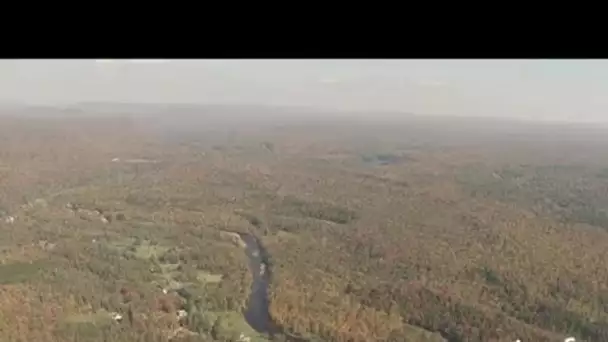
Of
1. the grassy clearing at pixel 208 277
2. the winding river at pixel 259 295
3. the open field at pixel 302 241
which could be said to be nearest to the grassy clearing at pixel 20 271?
the open field at pixel 302 241

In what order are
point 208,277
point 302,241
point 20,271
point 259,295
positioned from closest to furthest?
point 259,295, point 20,271, point 208,277, point 302,241

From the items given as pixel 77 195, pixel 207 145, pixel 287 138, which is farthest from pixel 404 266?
pixel 287 138

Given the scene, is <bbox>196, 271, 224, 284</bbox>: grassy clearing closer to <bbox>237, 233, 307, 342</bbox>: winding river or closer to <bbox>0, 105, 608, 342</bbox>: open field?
<bbox>0, 105, 608, 342</bbox>: open field

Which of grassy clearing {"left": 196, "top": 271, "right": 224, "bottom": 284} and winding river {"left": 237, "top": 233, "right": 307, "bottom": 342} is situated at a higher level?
winding river {"left": 237, "top": 233, "right": 307, "bottom": 342}

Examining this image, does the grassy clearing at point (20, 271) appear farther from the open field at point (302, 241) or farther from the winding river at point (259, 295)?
the winding river at point (259, 295)

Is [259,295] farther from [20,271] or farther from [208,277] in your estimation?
[20,271]

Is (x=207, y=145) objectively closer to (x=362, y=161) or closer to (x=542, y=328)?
(x=362, y=161)

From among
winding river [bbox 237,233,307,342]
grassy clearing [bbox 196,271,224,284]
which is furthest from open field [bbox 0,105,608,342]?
winding river [bbox 237,233,307,342]

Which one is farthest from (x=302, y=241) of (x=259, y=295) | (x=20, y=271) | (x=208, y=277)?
(x=20, y=271)

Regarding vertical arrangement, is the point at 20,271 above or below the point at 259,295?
below
